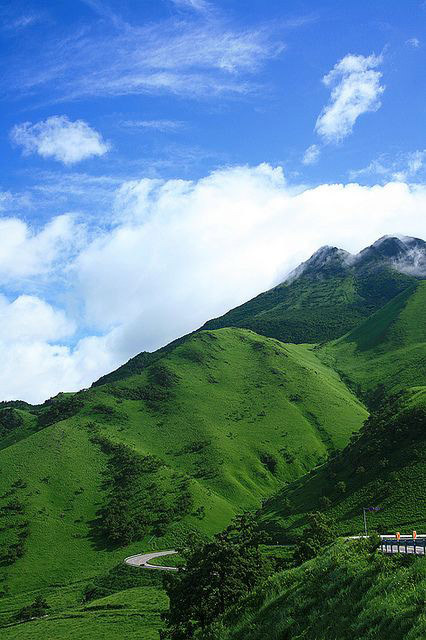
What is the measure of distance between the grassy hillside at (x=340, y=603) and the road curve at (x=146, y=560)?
93992 mm

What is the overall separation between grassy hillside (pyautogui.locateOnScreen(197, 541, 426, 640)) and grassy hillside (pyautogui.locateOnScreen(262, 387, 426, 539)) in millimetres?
74866

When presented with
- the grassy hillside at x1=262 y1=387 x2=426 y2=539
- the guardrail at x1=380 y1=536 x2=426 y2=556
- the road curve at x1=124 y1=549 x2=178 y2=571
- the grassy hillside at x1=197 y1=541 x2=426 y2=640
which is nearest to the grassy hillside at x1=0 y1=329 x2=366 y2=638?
the road curve at x1=124 y1=549 x2=178 y2=571

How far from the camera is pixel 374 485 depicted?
406 ft

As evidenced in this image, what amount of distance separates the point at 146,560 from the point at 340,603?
382ft

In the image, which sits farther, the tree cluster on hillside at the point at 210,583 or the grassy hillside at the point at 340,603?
the tree cluster on hillside at the point at 210,583

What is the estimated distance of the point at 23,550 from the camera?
464 feet

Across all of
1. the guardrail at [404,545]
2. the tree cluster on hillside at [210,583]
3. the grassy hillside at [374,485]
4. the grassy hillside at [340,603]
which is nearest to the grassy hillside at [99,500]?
the grassy hillside at [374,485]

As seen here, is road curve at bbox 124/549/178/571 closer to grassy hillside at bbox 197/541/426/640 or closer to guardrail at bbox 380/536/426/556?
guardrail at bbox 380/536/426/556

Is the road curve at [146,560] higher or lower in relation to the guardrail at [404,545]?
lower

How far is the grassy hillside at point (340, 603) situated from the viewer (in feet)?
72.5

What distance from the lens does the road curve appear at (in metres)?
120

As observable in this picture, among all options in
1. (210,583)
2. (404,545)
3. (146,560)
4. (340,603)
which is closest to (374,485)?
(146,560)

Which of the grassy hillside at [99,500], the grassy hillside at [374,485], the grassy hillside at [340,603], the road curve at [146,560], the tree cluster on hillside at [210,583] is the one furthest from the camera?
the grassy hillside at [99,500]

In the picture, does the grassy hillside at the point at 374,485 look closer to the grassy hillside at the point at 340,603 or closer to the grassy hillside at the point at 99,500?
the grassy hillside at the point at 99,500
